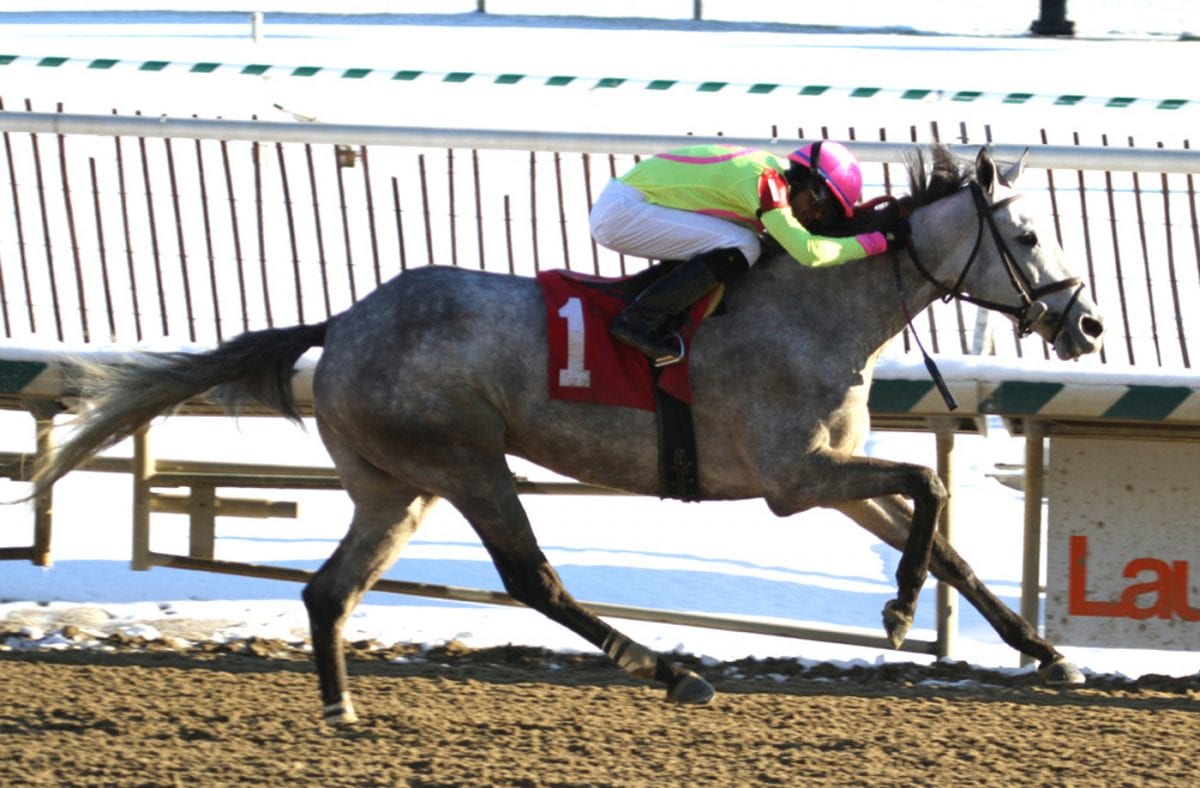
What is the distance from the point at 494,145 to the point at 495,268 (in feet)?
2.43

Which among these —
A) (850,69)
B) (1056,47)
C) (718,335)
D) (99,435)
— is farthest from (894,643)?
(1056,47)

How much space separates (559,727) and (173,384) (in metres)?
1.62

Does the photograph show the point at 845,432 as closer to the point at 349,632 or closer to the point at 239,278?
the point at 349,632

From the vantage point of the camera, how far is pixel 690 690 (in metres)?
5.43

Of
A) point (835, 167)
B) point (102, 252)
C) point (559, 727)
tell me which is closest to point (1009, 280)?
point (835, 167)

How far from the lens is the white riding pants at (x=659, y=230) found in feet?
17.7

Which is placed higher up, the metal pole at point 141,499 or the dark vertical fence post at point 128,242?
the dark vertical fence post at point 128,242

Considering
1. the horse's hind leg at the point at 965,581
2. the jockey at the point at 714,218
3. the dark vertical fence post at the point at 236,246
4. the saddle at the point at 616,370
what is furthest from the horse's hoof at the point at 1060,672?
the dark vertical fence post at the point at 236,246

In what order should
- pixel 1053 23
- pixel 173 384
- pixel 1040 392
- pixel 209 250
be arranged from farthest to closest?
pixel 1053 23, pixel 209 250, pixel 1040 392, pixel 173 384

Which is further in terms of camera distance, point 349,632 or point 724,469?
point 349,632

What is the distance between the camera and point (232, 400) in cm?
579

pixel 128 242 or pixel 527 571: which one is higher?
pixel 128 242

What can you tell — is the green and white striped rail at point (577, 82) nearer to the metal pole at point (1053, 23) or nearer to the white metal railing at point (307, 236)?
the metal pole at point (1053, 23)

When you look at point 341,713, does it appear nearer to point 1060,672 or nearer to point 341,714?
point 341,714
